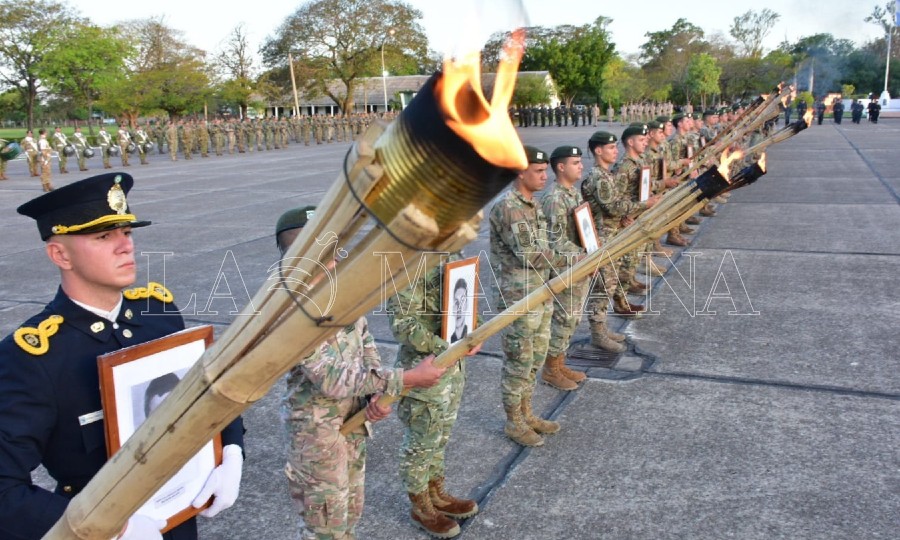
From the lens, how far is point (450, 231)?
1.00 m

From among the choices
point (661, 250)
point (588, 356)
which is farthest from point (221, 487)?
point (661, 250)

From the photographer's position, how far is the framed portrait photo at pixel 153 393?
1.84 metres

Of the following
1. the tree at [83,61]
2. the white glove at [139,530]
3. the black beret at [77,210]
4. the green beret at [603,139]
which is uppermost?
the tree at [83,61]

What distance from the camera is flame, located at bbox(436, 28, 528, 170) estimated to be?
2.94 ft

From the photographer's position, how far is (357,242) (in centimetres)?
107

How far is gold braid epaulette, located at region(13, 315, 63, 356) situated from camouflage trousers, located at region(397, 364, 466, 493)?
73.6 inches

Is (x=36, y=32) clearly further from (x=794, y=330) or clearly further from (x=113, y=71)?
(x=794, y=330)

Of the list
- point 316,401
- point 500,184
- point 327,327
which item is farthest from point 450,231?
point 316,401

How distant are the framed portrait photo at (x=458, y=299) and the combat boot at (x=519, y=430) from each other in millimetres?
1136

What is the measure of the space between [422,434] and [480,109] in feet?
9.35

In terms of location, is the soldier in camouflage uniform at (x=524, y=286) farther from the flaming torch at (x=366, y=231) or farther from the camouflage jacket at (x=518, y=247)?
the flaming torch at (x=366, y=231)

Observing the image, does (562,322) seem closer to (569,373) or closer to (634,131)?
(569,373)

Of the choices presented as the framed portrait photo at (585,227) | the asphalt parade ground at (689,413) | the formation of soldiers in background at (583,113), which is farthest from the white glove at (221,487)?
the formation of soldiers in background at (583,113)

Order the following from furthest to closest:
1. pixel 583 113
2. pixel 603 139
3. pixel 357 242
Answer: pixel 583 113
pixel 603 139
pixel 357 242
